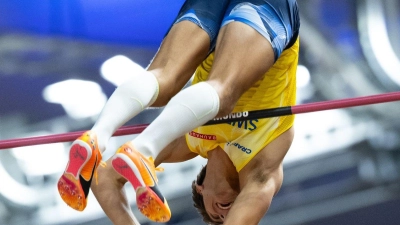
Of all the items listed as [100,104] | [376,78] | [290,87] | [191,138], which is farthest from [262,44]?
[376,78]

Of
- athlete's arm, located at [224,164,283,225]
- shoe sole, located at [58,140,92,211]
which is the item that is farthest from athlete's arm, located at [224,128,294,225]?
shoe sole, located at [58,140,92,211]

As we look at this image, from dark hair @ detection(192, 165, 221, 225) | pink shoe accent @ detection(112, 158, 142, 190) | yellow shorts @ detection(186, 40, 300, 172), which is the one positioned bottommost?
dark hair @ detection(192, 165, 221, 225)

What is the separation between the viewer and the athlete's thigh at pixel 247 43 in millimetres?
2000

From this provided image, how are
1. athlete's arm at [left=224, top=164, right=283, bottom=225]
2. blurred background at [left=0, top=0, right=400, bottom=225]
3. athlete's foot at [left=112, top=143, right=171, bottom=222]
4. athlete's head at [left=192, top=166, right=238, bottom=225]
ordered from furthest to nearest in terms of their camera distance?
blurred background at [left=0, top=0, right=400, bottom=225] → athlete's head at [left=192, top=166, right=238, bottom=225] → athlete's arm at [left=224, top=164, right=283, bottom=225] → athlete's foot at [left=112, top=143, right=171, bottom=222]

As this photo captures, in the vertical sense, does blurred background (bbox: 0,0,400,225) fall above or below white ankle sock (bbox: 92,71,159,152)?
below

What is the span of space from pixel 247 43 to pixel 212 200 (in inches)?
31.7

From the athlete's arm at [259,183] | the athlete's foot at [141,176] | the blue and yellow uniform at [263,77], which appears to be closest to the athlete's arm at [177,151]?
the blue and yellow uniform at [263,77]

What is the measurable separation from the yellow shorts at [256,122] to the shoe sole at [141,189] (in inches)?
26.3

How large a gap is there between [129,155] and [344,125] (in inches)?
66.4

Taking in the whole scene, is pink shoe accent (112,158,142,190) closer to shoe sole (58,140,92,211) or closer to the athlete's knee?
shoe sole (58,140,92,211)

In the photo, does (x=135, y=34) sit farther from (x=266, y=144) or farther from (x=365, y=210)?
(x=365, y=210)

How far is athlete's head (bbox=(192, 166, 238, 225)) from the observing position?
2.60 meters

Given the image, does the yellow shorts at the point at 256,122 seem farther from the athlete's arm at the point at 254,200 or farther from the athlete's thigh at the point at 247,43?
the athlete's thigh at the point at 247,43

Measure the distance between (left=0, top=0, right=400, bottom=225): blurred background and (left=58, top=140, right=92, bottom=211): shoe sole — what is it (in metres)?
1.17
